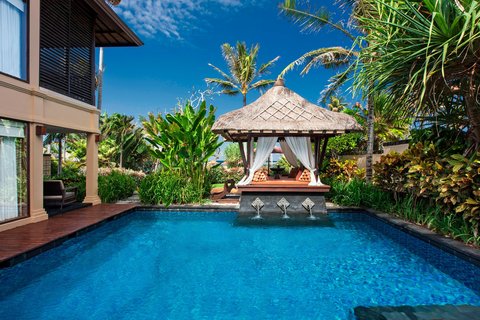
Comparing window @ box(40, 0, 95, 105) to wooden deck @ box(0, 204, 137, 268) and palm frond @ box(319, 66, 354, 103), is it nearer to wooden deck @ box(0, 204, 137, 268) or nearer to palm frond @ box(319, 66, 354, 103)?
wooden deck @ box(0, 204, 137, 268)

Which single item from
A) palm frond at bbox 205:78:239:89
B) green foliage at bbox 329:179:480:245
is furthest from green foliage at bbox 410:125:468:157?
palm frond at bbox 205:78:239:89

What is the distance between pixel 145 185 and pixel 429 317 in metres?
8.74

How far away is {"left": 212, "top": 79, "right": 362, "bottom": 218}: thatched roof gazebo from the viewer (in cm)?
895

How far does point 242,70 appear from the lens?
22.7 meters

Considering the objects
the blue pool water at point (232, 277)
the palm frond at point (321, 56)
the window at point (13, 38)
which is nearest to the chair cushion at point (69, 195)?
the blue pool water at point (232, 277)

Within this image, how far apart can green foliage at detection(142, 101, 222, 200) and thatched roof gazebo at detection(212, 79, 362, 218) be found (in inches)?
44.9

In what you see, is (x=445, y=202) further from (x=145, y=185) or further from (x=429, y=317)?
(x=145, y=185)

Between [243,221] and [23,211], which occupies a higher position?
[23,211]

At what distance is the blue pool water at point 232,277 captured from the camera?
3748 millimetres

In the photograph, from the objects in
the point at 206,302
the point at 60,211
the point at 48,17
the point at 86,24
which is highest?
the point at 86,24

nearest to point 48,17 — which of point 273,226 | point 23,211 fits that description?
point 23,211

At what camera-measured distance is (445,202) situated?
548 cm

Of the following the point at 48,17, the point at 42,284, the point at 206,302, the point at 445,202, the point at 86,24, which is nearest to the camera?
the point at 206,302

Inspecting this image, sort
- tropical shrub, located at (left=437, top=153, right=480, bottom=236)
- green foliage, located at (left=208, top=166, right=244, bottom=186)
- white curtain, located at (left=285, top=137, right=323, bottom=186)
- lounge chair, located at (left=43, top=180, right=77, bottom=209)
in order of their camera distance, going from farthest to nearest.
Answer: green foliage, located at (left=208, top=166, right=244, bottom=186), white curtain, located at (left=285, top=137, right=323, bottom=186), lounge chair, located at (left=43, top=180, right=77, bottom=209), tropical shrub, located at (left=437, top=153, right=480, bottom=236)
